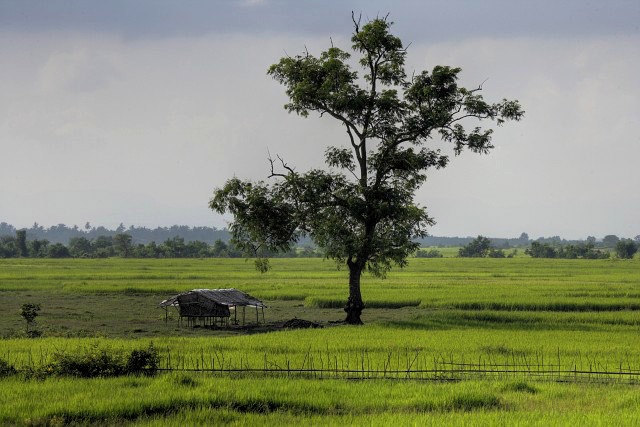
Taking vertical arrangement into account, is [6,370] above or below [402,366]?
above

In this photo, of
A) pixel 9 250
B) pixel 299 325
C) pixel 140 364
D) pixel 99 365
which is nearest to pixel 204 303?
pixel 299 325

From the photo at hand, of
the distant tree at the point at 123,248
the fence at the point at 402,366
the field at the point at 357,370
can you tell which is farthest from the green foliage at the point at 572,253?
the fence at the point at 402,366

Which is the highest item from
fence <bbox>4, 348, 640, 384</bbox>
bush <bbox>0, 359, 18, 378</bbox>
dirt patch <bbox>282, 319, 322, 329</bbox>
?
bush <bbox>0, 359, 18, 378</bbox>

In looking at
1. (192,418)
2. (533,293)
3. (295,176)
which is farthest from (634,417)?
(533,293)

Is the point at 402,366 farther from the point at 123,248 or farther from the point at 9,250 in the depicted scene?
the point at 123,248

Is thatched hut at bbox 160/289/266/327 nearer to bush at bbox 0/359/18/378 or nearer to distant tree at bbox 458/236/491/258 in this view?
bush at bbox 0/359/18/378

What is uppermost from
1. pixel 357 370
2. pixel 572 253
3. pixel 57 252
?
pixel 57 252

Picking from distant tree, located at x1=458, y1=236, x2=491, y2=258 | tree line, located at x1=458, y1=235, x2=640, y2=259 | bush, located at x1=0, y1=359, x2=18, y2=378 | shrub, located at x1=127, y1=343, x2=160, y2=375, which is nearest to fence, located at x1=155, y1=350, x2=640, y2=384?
shrub, located at x1=127, y1=343, x2=160, y2=375

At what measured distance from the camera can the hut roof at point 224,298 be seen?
3378 centimetres

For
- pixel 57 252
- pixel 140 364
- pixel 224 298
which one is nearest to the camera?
pixel 140 364

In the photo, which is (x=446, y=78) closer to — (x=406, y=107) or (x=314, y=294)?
(x=406, y=107)

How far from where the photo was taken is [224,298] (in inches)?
1358

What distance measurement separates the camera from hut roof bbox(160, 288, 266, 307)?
33781 mm

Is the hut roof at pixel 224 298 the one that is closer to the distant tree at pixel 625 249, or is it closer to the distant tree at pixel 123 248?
the distant tree at pixel 123 248
